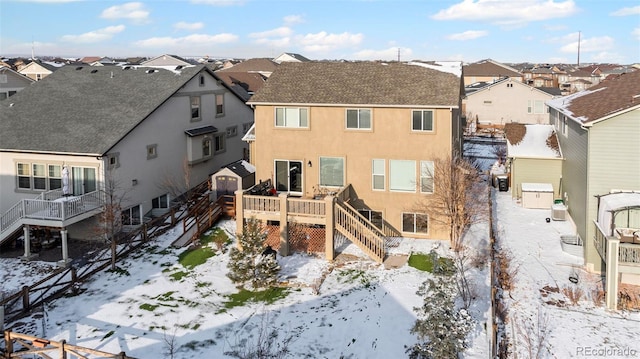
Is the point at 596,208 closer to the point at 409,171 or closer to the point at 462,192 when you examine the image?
the point at 462,192

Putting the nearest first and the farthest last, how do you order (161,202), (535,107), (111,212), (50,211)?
(111,212)
(50,211)
(161,202)
(535,107)

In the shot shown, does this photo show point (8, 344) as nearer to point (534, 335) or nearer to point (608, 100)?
point (534, 335)

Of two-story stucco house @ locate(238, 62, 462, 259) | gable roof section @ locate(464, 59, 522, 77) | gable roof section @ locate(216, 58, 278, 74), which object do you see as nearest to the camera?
two-story stucco house @ locate(238, 62, 462, 259)

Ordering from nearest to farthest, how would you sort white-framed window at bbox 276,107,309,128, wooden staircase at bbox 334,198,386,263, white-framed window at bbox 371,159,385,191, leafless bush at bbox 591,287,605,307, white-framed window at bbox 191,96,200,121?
leafless bush at bbox 591,287,605,307 → wooden staircase at bbox 334,198,386,263 → white-framed window at bbox 371,159,385,191 → white-framed window at bbox 276,107,309,128 → white-framed window at bbox 191,96,200,121

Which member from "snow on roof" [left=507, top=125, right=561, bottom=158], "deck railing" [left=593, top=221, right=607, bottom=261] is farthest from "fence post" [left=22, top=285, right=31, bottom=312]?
"snow on roof" [left=507, top=125, right=561, bottom=158]

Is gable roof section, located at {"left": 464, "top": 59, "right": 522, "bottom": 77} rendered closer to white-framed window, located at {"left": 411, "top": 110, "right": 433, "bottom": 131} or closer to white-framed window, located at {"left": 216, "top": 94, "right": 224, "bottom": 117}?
white-framed window, located at {"left": 216, "top": 94, "right": 224, "bottom": 117}

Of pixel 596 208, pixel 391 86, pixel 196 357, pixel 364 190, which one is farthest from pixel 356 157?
pixel 196 357

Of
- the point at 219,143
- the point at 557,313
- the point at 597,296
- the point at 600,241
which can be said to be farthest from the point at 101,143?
the point at 597,296

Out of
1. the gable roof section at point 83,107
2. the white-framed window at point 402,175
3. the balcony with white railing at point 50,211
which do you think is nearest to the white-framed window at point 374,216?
the white-framed window at point 402,175
